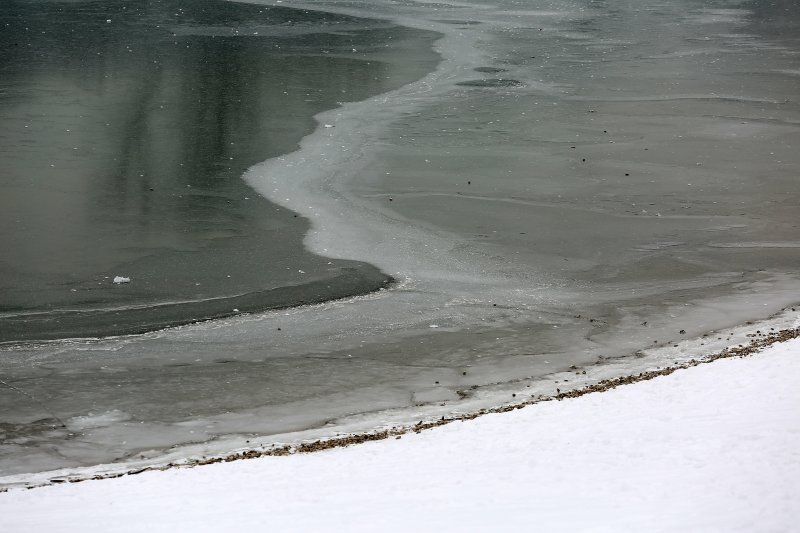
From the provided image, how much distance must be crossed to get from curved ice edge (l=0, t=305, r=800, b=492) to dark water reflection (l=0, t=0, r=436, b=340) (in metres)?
2.59

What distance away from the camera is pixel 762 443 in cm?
676

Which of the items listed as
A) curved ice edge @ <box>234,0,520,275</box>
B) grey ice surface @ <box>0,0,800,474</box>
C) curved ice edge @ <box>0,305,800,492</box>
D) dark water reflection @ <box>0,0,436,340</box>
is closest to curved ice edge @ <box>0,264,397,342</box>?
dark water reflection @ <box>0,0,436,340</box>

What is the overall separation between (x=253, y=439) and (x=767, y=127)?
13.0 metres

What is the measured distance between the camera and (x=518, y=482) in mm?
6566

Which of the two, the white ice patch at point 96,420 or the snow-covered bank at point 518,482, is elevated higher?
the snow-covered bank at point 518,482

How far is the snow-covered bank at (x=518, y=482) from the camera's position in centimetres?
597

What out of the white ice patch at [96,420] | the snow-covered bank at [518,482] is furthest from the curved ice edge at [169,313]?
the snow-covered bank at [518,482]

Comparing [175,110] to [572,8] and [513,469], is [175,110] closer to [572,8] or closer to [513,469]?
[513,469]

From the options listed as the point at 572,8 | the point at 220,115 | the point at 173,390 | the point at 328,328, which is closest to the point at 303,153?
the point at 220,115

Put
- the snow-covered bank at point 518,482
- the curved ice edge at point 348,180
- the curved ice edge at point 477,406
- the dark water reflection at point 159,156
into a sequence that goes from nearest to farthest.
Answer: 1. the snow-covered bank at point 518,482
2. the curved ice edge at point 477,406
3. the dark water reflection at point 159,156
4. the curved ice edge at point 348,180

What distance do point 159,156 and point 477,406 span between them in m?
8.58

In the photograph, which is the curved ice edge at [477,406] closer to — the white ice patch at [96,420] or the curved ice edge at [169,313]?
the white ice patch at [96,420]

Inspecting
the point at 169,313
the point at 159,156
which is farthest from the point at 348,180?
the point at 169,313

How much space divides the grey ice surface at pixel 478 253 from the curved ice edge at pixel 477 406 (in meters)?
0.12
